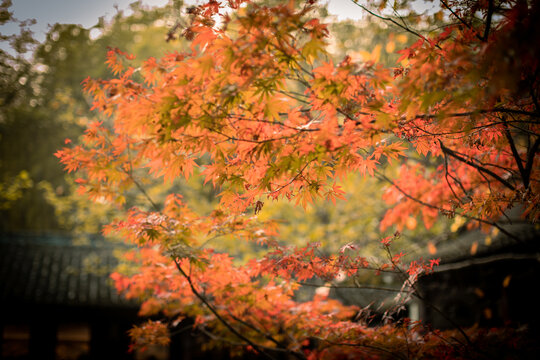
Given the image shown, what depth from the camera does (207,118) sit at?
7.72 feet

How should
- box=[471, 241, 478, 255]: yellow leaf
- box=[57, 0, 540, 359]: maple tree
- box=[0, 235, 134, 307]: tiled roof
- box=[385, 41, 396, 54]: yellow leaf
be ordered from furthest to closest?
box=[385, 41, 396, 54]: yellow leaf, box=[0, 235, 134, 307]: tiled roof, box=[471, 241, 478, 255]: yellow leaf, box=[57, 0, 540, 359]: maple tree

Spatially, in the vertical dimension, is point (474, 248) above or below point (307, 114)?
below

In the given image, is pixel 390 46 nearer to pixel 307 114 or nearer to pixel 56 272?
pixel 307 114

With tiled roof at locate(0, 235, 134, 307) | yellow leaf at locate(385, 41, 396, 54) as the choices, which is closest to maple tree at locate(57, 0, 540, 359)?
tiled roof at locate(0, 235, 134, 307)

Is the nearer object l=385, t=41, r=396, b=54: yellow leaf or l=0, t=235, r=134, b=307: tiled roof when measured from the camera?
l=0, t=235, r=134, b=307: tiled roof

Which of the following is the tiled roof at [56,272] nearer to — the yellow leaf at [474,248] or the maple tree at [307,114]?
the maple tree at [307,114]

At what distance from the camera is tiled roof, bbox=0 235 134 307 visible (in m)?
8.36

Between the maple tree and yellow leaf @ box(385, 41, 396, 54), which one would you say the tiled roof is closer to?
the maple tree

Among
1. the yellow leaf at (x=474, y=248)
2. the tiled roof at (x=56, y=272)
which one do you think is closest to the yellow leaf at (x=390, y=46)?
the yellow leaf at (x=474, y=248)

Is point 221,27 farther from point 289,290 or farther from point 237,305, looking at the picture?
point 237,305

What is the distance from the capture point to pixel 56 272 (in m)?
9.30

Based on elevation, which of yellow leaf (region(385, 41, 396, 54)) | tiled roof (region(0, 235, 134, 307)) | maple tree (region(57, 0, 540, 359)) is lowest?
tiled roof (region(0, 235, 134, 307))

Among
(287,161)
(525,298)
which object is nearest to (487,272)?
(525,298)

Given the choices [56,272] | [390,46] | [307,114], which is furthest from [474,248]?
[56,272]
